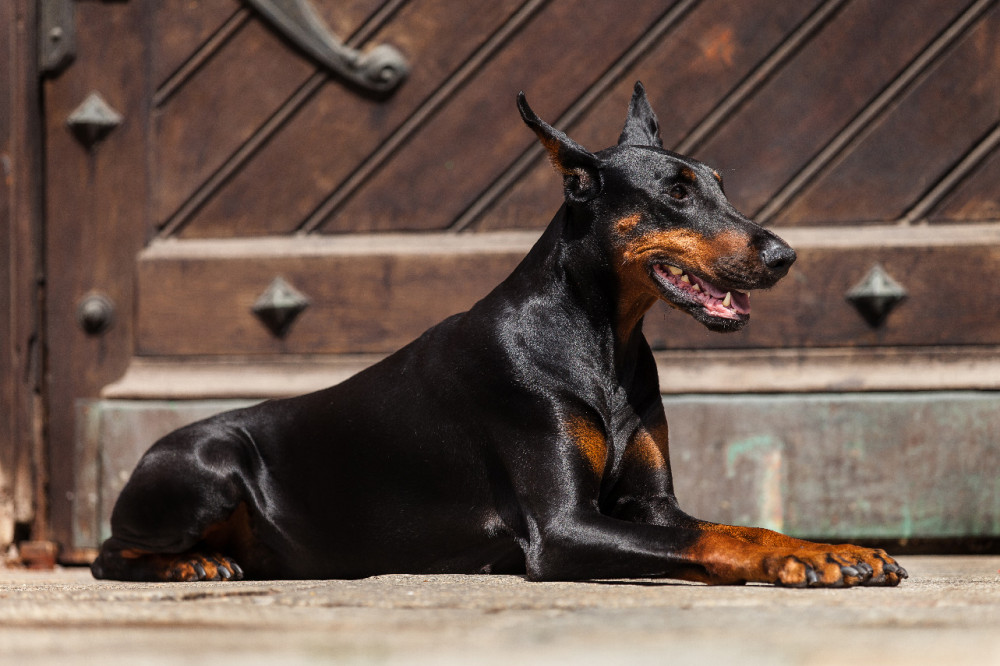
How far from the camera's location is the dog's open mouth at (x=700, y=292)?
10.6 ft

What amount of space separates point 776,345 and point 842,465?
0.53 m

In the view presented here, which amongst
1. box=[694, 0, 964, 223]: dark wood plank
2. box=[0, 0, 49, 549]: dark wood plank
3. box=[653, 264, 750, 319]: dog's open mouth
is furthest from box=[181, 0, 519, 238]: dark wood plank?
box=[653, 264, 750, 319]: dog's open mouth

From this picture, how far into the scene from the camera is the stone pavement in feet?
5.61

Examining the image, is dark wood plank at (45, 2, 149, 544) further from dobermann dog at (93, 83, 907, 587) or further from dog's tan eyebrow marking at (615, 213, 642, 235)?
dog's tan eyebrow marking at (615, 213, 642, 235)

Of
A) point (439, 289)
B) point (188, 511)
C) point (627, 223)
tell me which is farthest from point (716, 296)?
point (439, 289)

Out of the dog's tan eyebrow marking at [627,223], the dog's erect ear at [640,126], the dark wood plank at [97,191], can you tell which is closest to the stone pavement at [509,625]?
the dog's tan eyebrow marking at [627,223]

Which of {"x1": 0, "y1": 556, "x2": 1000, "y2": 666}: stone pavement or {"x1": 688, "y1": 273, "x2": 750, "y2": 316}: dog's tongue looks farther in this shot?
{"x1": 688, "y1": 273, "x2": 750, "y2": 316}: dog's tongue

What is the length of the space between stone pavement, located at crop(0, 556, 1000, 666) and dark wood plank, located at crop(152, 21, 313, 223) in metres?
2.48

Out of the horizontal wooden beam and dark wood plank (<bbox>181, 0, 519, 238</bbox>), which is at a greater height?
dark wood plank (<bbox>181, 0, 519, 238</bbox>)

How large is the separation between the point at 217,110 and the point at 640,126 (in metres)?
2.05

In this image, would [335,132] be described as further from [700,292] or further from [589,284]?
[700,292]

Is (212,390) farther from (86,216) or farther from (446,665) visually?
(446,665)

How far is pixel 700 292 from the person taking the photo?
324 centimetres

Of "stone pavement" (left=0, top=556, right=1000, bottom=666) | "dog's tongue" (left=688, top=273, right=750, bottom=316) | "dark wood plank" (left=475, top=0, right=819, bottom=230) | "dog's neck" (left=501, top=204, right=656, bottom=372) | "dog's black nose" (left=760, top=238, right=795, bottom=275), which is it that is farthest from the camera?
"dark wood plank" (left=475, top=0, right=819, bottom=230)
